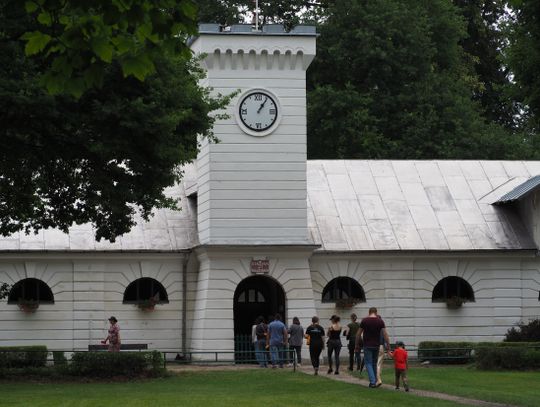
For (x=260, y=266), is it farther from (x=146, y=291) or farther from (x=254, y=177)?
(x=146, y=291)

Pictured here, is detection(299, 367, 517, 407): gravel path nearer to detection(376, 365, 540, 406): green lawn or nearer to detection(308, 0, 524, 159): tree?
detection(376, 365, 540, 406): green lawn

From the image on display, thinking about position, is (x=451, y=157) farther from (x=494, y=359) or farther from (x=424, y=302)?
(x=494, y=359)

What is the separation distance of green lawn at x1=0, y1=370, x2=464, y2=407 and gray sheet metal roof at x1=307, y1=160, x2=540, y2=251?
914 centimetres

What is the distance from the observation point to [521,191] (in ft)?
127

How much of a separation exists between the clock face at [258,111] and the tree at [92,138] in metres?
7.45

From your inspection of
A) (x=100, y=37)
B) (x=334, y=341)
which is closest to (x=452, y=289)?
(x=334, y=341)

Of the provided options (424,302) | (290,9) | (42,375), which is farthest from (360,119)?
(42,375)

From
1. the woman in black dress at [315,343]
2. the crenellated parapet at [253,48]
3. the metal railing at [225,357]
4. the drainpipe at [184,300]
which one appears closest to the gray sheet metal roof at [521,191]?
the crenellated parapet at [253,48]

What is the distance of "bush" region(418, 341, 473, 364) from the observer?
35.2 meters

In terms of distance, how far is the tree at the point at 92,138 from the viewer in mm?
24594

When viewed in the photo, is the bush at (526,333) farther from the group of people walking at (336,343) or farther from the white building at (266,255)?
the group of people walking at (336,343)

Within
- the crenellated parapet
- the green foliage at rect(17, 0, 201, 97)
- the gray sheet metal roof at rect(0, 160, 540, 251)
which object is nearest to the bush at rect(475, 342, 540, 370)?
the gray sheet metal roof at rect(0, 160, 540, 251)

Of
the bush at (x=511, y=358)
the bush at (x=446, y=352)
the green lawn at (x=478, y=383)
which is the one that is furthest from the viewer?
the bush at (x=446, y=352)

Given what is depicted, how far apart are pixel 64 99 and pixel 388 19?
2878 centimetres
